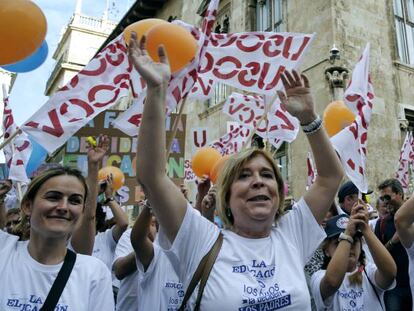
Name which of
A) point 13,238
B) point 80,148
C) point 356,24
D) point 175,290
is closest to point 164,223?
point 13,238

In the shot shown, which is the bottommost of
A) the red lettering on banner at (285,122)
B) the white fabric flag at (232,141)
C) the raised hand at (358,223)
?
the raised hand at (358,223)

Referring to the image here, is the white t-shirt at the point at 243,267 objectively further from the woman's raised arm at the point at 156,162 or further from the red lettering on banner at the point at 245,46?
the red lettering on banner at the point at 245,46

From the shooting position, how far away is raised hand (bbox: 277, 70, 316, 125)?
218 cm

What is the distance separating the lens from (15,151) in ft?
16.8

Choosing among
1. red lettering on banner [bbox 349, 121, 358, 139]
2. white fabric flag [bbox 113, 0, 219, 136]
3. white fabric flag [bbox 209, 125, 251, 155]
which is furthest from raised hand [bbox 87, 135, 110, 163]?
white fabric flag [bbox 209, 125, 251, 155]

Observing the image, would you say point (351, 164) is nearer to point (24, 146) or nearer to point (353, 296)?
point (353, 296)

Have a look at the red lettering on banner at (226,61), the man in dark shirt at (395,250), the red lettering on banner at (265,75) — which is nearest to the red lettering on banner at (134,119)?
the red lettering on banner at (226,61)

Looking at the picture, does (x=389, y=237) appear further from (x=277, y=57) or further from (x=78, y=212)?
(x=78, y=212)

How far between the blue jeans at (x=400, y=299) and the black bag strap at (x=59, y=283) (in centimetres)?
298

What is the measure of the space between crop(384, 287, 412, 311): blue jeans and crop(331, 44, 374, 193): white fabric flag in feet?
3.20

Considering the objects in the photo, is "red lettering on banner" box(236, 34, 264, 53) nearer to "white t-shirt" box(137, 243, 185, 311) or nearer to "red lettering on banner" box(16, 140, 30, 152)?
"white t-shirt" box(137, 243, 185, 311)

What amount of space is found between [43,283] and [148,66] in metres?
1.09

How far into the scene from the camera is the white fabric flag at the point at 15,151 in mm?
4734

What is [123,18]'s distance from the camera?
19.2m
